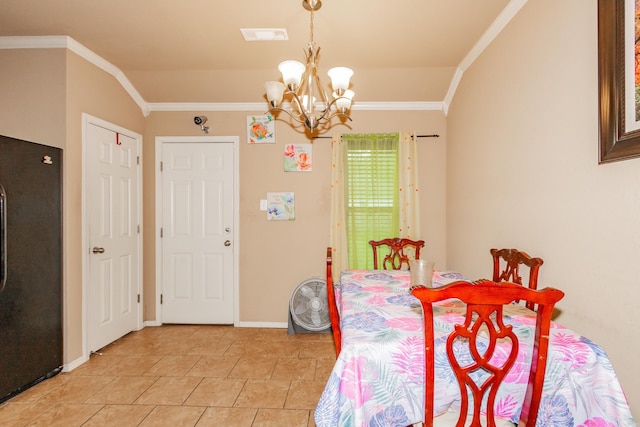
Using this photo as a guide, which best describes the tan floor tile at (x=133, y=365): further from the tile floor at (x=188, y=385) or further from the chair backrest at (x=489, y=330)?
the chair backrest at (x=489, y=330)

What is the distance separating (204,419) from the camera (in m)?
1.99

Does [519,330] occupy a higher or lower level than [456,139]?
lower

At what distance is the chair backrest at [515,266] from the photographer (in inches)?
70.7

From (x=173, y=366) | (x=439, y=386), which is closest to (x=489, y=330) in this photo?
(x=439, y=386)

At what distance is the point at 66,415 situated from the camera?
2.04m

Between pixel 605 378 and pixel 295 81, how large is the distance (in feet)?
6.02

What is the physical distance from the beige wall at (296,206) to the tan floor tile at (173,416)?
153 centimetres

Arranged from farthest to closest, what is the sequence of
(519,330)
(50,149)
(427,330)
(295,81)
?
(50,149) < (295,81) < (519,330) < (427,330)

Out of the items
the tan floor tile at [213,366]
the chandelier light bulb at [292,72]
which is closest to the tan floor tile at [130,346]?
the tan floor tile at [213,366]

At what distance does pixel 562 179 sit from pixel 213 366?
2.72m

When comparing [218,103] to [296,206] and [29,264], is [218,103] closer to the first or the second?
[296,206]

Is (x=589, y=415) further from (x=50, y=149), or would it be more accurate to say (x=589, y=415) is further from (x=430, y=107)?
(x=50, y=149)

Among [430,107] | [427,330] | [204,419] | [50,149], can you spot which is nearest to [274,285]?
[204,419]

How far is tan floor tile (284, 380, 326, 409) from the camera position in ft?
7.00
